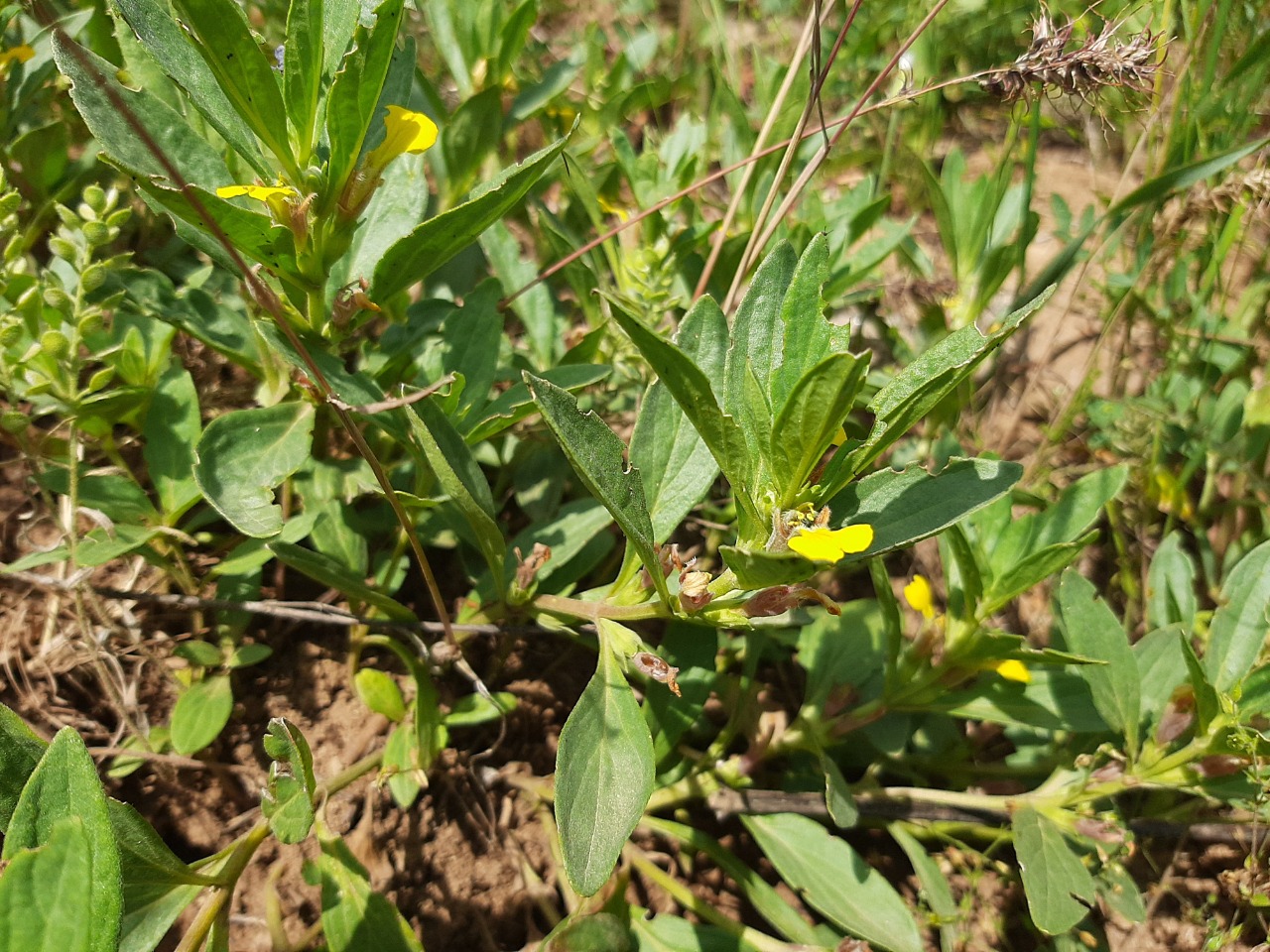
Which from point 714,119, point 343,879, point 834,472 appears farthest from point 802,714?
point 714,119

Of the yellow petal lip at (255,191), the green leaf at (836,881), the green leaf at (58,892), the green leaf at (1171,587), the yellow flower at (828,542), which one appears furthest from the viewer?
the green leaf at (1171,587)

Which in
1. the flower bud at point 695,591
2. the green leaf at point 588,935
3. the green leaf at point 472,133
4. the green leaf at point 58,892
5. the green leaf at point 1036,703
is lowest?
the green leaf at point 1036,703

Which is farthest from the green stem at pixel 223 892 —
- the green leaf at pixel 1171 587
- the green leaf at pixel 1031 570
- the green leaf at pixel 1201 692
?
the green leaf at pixel 1171 587

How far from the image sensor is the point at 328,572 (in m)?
1.72

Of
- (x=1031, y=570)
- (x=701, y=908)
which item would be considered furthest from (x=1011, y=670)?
(x=701, y=908)

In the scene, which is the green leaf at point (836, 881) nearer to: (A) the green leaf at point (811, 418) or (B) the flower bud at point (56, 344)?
(A) the green leaf at point (811, 418)

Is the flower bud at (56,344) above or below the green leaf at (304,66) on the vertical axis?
below

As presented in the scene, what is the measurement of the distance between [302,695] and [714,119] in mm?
2114

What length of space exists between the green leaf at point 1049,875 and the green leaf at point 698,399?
0.91m

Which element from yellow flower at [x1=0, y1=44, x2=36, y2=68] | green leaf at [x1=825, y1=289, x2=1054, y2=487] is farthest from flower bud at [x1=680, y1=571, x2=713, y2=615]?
yellow flower at [x1=0, y1=44, x2=36, y2=68]

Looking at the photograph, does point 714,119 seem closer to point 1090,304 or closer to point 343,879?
point 1090,304

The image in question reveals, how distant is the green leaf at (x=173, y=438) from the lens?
6.11 feet

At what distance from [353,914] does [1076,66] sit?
1932mm

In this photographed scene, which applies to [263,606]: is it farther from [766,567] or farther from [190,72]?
[766,567]
